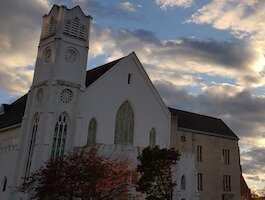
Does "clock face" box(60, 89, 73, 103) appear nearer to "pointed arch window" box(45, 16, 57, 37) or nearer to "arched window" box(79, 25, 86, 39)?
"arched window" box(79, 25, 86, 39)

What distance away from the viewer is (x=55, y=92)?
39375 mm

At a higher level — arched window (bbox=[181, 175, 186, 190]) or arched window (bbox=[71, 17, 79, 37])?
arched window (bbox=[71, 17, 79, 37])

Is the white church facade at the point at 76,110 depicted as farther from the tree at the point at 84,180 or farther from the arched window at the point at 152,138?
the tree at the point at 84,180

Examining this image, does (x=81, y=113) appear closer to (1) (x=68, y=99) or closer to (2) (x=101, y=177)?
(1) (x=68, y=99)

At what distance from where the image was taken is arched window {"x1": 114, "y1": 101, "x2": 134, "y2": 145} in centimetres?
4291

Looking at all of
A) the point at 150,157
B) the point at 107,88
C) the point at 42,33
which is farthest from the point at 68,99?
Result: the point at 150,157

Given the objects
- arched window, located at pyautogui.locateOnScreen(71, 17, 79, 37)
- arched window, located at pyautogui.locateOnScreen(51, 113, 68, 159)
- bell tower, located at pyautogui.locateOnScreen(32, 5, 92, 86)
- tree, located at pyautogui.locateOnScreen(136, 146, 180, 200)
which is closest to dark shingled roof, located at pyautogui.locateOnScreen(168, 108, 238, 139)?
bell tower, located at pyautogui.locateOnScreen(32, 5, 92, 86)

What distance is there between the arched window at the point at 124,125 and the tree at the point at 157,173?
12.6 meters

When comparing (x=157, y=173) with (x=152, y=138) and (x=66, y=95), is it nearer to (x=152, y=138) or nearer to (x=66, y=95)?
(x=66, y=95)

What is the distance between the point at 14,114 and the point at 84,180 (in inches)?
919

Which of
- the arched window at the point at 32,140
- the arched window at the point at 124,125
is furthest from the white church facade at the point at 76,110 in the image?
the arched window at the point at 32,140

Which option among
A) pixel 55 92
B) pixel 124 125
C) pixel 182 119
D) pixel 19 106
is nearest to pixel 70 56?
pixel 55 92

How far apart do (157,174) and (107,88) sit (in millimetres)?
16143

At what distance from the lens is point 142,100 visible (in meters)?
45.9
